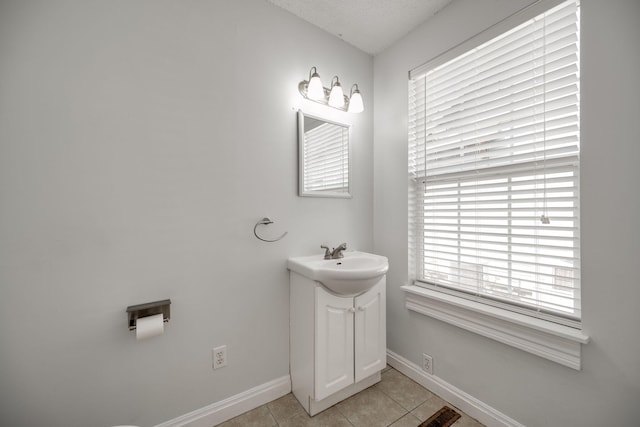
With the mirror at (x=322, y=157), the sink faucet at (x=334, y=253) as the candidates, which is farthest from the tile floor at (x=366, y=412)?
the mirror at (x=322, y=157)

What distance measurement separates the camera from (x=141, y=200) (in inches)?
47.4

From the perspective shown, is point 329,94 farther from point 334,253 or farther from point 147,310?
point 147,310

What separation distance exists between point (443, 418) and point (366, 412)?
1.41ft

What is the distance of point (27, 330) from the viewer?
1000 millimetres

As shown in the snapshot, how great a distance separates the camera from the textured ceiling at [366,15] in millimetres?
1579

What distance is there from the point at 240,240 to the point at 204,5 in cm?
130

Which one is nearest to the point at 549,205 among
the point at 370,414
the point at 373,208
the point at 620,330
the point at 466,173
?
the point at 466,173

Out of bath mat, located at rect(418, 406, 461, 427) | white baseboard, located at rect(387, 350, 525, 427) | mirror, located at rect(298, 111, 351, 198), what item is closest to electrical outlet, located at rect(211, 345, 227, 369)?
mirror, located at rect(298, 111, 351, 198)

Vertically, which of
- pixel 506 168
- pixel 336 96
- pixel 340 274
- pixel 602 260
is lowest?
pixel 340 274

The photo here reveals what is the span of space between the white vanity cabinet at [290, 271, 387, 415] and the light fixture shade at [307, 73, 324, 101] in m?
1.15

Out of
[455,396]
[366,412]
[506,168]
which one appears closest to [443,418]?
[455,396]

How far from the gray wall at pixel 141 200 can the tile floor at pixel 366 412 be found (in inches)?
6.6

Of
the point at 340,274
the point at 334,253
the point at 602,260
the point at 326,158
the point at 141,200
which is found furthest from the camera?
the point at 326,158

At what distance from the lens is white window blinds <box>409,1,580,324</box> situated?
1.16 m
